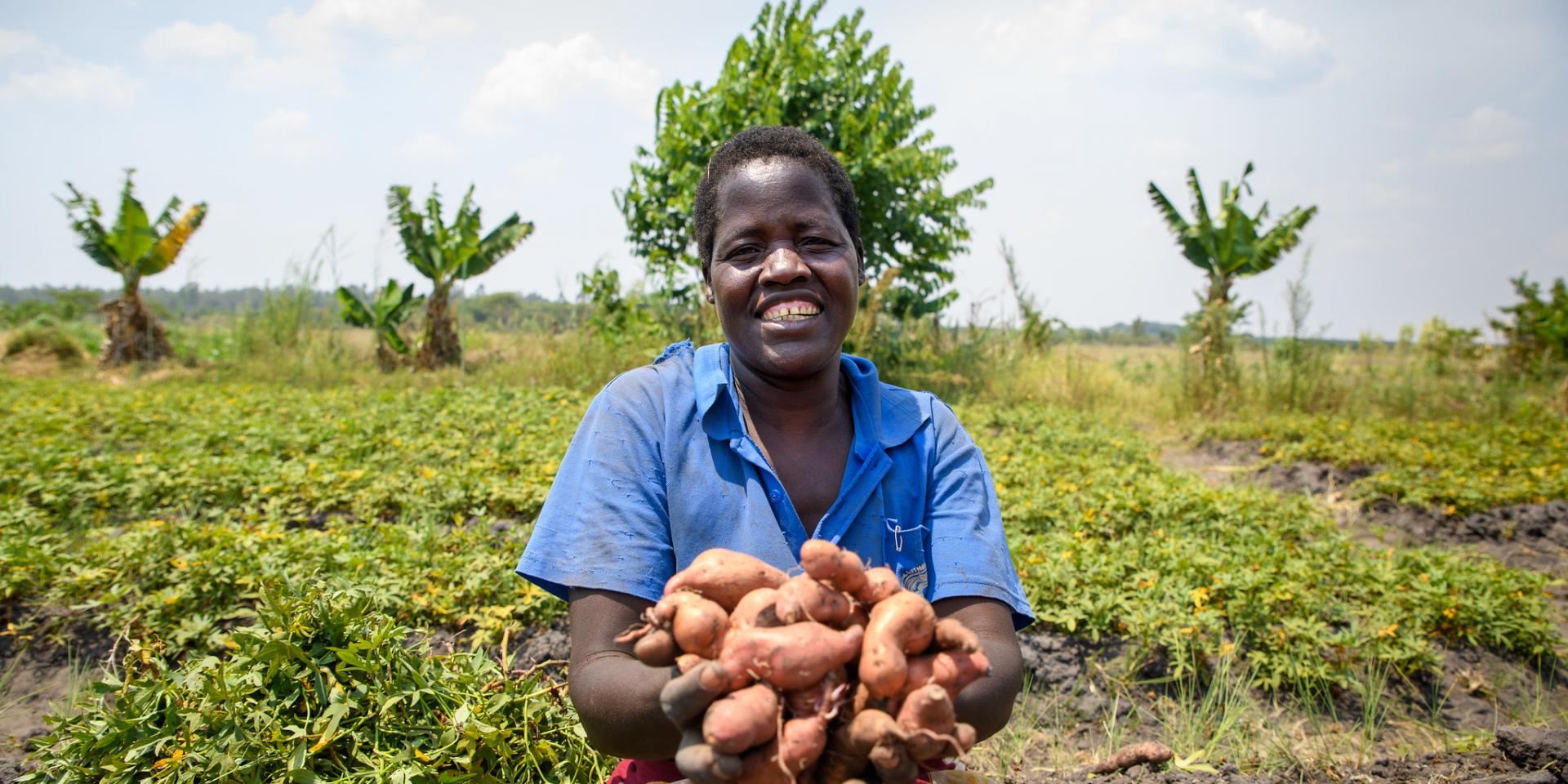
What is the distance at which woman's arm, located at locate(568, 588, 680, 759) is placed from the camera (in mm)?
1334

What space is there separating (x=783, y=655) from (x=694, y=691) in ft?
0.42

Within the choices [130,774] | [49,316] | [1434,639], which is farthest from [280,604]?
[49,316]

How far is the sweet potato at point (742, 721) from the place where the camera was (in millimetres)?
1075

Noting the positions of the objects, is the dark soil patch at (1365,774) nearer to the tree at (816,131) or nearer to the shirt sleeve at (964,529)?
the shirt sleeve at (964,529)

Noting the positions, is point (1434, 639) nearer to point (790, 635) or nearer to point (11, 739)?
point (790, 635)

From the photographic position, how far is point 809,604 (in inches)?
47.8

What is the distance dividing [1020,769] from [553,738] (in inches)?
57.1

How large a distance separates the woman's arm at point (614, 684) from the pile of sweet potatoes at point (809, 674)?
0.39ft

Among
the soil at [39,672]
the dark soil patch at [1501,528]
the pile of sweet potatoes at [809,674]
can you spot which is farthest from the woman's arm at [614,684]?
the dark soil patch at [1501,528]

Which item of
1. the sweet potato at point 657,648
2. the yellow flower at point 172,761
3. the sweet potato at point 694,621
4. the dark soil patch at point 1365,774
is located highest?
the sweet potato at point 694,621

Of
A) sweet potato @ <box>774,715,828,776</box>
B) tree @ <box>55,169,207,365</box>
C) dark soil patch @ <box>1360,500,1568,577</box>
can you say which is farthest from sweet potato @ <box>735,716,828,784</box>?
tree @ <box>55,169,207,365</box>

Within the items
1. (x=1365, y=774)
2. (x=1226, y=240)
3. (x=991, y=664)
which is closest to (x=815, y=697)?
(x=991, y=664)

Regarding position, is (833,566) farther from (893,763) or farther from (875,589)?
Result: (893,763)

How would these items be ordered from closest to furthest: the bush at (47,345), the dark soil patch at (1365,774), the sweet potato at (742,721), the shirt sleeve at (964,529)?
1. the sweet potato at (742,721)
2. the shirt sleeve at (964,529)
3. the dark soil patch at (1365,774)
4. the bush at (47,345)
